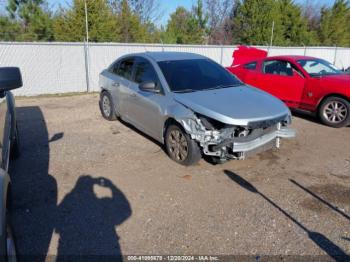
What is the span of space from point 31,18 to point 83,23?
15.8 ft

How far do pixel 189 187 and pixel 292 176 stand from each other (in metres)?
1.55

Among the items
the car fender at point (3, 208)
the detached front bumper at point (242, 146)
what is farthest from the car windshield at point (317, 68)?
the car fender at point (3, 208)

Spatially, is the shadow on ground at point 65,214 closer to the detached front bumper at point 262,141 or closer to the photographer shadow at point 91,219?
the photographer shadow at point 91,219

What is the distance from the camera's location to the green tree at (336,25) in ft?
95.6

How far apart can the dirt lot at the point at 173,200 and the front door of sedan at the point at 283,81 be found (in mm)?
1708

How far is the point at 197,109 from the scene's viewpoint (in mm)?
4254

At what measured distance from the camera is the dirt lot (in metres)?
2.97

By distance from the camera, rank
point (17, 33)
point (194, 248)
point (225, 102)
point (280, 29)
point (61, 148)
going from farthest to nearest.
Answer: point (280, 29) < point (17, 33) < point (61, 148) < point (225, 102) < point (194, 248)

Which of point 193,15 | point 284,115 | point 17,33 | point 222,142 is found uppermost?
point 193,15

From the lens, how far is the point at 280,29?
24.1 metres

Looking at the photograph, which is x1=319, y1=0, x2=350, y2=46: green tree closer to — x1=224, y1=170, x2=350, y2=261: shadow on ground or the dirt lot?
→ the dirt lot

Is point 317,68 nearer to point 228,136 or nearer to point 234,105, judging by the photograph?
point 234,105

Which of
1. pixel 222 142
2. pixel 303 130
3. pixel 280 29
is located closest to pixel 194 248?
pixel 222 142

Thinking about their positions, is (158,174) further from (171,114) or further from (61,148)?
(61,148)
